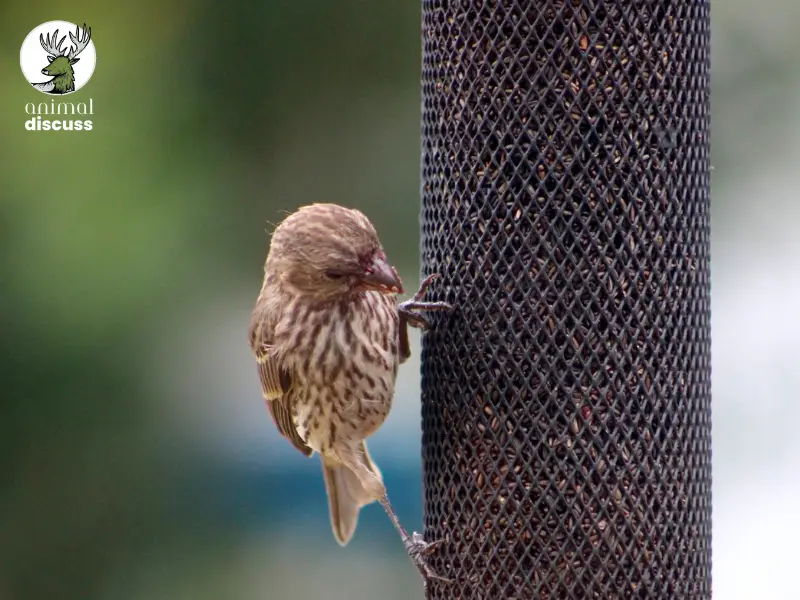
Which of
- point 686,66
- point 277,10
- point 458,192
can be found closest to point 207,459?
point 277,10

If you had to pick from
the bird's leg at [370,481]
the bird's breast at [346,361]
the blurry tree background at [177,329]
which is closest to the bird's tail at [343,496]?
the bird's leg at [370,481]

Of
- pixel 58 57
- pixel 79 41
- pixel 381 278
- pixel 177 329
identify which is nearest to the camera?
pixel 381 278

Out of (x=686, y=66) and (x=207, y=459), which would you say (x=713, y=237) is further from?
(x=686, y=66)

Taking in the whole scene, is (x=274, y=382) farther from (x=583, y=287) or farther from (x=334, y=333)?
(x=583, y=287)

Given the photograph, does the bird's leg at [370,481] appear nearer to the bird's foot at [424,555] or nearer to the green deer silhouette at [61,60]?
the bird's foot at [424,555]

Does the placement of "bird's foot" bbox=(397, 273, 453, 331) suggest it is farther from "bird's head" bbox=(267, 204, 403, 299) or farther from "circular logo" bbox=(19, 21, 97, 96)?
"circular logo" bbox=(19, 21, 97, 96)

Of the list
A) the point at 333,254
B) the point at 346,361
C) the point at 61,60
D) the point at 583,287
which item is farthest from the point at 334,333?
the point at 61,60
